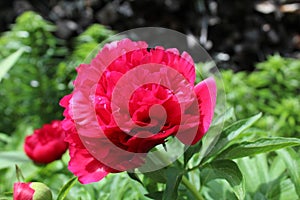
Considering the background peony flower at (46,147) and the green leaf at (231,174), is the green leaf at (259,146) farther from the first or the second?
the background peony flower at (46,147)

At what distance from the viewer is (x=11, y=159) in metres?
1.18

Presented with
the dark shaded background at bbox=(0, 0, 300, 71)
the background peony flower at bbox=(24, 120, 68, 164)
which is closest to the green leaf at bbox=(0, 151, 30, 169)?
the background peony flower at bbox=(24, 120, 68, 164)

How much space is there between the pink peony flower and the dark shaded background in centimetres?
177

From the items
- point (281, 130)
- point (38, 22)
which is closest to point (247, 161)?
point (281, 130)

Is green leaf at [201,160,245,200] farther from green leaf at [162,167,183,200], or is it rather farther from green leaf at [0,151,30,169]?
green leaf at [0,151,30,169]

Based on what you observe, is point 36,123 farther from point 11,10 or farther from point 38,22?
point 11,10

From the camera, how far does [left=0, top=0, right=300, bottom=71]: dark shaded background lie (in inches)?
95.8

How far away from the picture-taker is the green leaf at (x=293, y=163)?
810mm

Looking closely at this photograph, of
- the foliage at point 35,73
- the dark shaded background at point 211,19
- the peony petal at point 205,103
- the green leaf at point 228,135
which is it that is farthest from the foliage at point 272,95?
the peony petal at point 205,103

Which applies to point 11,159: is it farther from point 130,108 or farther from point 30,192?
point 130,108

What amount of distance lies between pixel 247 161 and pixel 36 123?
0.95 meters

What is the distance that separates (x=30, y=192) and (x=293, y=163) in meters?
0.41

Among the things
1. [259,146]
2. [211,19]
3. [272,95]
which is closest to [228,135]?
[259,146]

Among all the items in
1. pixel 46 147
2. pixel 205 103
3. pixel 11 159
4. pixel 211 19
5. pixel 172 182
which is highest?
pixel 205 103
